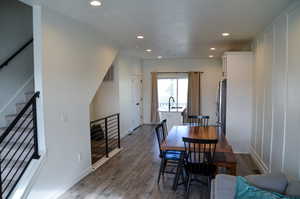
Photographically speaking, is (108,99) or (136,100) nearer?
Answer: (108,99)

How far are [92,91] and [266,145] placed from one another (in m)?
3.26

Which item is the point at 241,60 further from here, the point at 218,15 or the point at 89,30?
the point at 89,30

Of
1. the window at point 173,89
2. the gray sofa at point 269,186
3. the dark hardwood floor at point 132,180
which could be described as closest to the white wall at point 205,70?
the window at point 173,89

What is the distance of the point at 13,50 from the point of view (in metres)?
3.74

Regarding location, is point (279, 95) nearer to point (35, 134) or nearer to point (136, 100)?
point (35, 134)

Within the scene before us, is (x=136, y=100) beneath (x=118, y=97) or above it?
beneath

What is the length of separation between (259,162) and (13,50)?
16.3 ft

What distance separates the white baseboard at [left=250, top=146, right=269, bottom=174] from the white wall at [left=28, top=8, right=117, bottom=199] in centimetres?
315

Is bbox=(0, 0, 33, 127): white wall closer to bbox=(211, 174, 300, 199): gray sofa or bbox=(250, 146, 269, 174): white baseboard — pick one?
bbox=(211, 174, 300, 199): gray sofa

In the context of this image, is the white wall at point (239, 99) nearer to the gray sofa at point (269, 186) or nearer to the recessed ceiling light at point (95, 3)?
the gray sofa at point (269, 186)

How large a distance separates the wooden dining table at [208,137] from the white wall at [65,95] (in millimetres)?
1490

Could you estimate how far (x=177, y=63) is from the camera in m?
8.51

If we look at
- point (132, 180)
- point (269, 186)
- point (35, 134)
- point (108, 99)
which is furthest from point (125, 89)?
point (269, 186)

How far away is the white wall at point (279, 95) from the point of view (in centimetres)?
260
